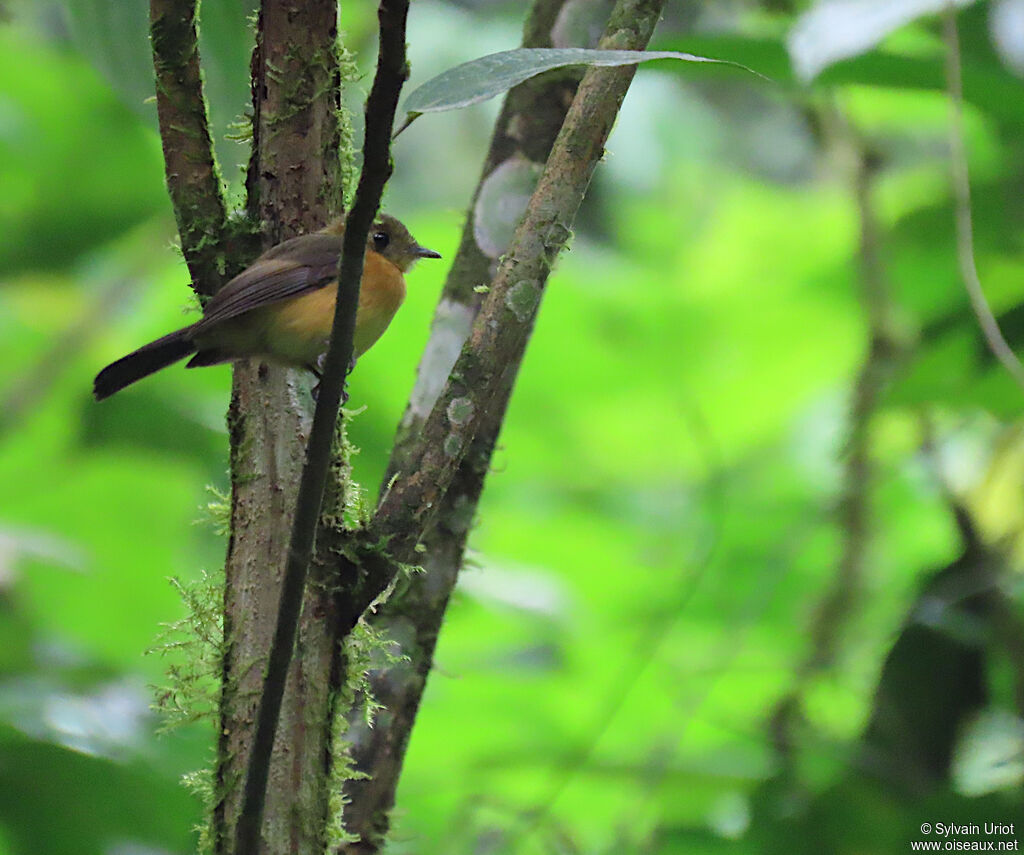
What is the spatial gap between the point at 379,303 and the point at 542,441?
3.26m

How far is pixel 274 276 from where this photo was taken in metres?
1.94

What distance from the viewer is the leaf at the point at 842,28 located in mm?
2365

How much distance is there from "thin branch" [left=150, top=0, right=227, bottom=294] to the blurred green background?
1.77 ft

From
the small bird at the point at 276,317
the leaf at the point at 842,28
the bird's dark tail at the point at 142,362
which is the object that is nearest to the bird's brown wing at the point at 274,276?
the small bird at the point at 276,317

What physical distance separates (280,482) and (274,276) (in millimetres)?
460

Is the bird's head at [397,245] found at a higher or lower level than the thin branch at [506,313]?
higher

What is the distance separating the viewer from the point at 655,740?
→ 4.18 metres

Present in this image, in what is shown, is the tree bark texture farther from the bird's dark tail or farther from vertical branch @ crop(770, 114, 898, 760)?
vertical branch @ crop(770, 114, 898, 760)

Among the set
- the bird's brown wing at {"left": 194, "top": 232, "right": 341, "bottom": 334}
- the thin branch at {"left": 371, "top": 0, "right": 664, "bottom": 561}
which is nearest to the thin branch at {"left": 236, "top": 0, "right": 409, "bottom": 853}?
the thin branch at {"left": 371, "top": 0, "right": 664, "bottom": 561}

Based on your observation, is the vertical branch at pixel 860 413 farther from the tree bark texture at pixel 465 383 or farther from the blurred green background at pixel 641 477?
the tree bark texture at pixel 465 383

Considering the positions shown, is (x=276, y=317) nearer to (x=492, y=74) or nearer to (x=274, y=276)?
(x=274, y=276)

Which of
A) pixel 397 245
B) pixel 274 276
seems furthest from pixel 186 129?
pixel 397 245

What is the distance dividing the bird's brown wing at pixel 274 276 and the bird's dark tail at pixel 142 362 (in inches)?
8.3

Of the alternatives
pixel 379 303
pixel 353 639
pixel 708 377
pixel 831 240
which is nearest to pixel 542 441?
pixel 708 377
